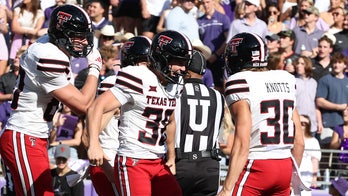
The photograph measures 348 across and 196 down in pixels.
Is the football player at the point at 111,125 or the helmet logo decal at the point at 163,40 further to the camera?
the football player at the point at 111,125

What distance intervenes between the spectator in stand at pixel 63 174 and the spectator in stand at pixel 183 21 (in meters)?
3.20

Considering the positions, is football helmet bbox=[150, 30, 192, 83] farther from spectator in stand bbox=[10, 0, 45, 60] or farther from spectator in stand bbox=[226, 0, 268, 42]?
spectator in stand bbox=[10, 0, 45, 60]

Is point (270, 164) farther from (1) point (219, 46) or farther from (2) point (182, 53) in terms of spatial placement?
(1) point (219, 46)

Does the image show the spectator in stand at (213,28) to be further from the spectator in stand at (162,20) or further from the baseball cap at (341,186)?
the baseball cap at (341,186)

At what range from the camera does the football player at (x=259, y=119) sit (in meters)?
7.15

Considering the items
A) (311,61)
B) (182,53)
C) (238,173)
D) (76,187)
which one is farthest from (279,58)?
(238,173)

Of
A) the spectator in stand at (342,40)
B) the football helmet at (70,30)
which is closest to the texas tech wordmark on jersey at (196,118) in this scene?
the football helmet at (70,30)

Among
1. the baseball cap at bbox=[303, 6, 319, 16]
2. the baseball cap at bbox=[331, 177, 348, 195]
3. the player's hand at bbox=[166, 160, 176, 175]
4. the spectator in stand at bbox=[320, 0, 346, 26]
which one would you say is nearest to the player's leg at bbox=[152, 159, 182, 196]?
the player's hand at bbox=[166, 160, 176, 175]

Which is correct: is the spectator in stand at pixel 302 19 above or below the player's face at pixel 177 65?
above

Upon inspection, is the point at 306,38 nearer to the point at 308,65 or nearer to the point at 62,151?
the point at 308,65

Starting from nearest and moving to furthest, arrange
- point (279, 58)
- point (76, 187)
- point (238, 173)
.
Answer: point (238, 173) → point (76, 187) → point (279, 58)

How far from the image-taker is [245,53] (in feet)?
24.5

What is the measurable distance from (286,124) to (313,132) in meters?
5.83

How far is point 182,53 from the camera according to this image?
7.89 meters
